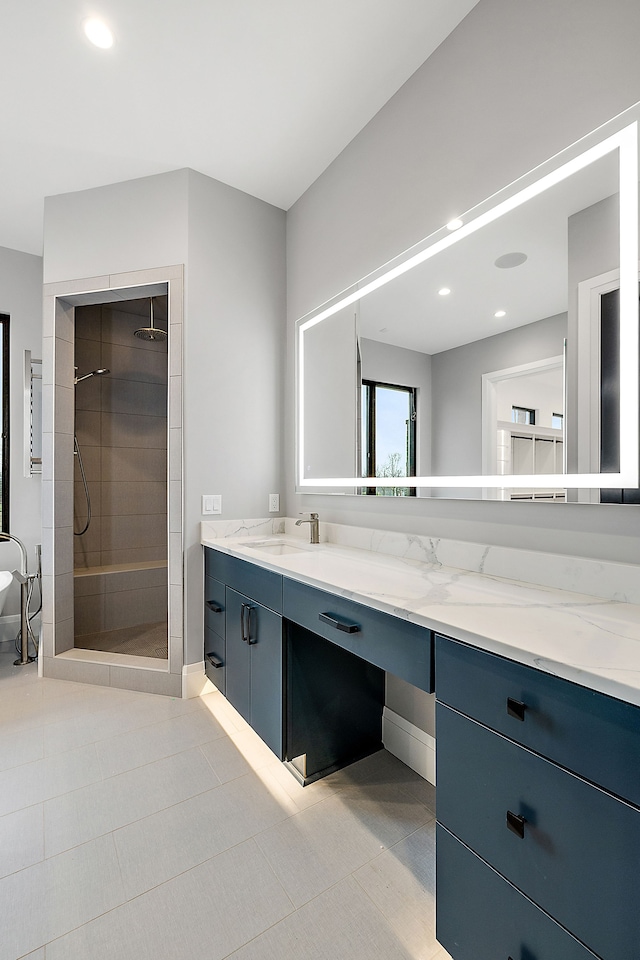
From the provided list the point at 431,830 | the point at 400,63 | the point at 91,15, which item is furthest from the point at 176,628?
the point at 400,63

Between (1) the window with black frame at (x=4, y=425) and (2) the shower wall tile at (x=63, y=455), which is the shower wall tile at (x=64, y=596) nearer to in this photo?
(2) the shower wall tile at (x=63, y=455)

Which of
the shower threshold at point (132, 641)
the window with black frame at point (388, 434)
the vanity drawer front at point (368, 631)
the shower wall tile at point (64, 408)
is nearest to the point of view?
the vanity drawer front at point (368, 631)

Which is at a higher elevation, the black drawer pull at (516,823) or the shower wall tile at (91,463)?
the shower wall tile at (91,463)

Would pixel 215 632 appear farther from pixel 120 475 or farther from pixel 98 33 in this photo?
pixel 98 33

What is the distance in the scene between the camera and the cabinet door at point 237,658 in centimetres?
196

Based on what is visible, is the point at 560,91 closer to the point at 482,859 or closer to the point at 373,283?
the point at 373,283

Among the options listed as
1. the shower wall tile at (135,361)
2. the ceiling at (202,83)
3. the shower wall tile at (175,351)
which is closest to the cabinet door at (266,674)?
the shower wall tile at (175,351)

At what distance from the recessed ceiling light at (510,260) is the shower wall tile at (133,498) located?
3192mm

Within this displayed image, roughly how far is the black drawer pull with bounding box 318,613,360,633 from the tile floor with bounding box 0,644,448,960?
70cm

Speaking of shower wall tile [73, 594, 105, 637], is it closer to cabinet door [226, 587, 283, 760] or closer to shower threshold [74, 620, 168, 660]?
shower threshold [74, 620, 168, 660]

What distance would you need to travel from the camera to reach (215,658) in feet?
7.54

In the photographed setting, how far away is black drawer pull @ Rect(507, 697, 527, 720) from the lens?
2.76 ft

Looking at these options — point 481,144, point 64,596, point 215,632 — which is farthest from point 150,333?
point 481,144

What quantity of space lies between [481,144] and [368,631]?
164cm
